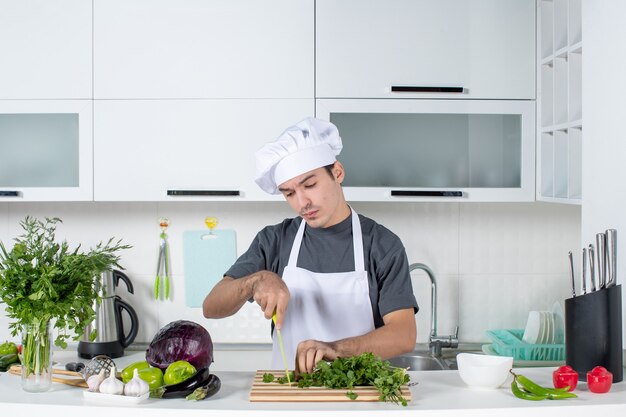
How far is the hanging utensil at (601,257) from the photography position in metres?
2.14

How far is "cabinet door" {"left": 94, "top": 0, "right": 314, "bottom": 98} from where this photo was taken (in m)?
2.97

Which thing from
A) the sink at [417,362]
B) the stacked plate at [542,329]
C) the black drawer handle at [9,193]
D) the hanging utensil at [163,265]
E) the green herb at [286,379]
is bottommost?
the sink at [417,362]

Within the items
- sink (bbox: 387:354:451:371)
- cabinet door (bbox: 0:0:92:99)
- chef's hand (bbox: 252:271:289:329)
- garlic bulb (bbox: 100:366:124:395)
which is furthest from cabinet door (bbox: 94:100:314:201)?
garlic bulb (bbox: 100:366:124:395)

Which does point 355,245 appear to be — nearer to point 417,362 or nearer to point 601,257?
point 601,257

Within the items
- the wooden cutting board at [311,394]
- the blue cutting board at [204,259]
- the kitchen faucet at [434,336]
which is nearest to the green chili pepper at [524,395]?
the wooden cutting board at [311,394]

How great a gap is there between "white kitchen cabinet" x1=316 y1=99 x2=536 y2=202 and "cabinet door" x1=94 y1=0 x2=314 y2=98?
362 mm

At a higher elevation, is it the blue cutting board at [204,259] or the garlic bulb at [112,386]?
the blue cutting board at [204,259]

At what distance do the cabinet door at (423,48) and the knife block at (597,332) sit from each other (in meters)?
1.11

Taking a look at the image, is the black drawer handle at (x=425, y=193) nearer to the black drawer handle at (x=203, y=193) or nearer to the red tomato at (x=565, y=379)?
the black drawer handle at (x=203, y=193)

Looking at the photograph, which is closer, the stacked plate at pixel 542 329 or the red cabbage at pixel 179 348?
the red cabbage at pixel 179 348

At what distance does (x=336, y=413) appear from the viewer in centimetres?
172

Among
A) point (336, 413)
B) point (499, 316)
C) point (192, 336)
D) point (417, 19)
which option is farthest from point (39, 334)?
point (499, 316)

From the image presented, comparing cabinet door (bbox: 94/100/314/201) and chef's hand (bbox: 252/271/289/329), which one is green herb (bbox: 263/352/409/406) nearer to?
chef's hand (bbox: 252/271/289/329)

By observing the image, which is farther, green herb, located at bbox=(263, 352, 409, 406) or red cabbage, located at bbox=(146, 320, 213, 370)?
red cabbage, located at bbox=(146, 320, 213, 370)
